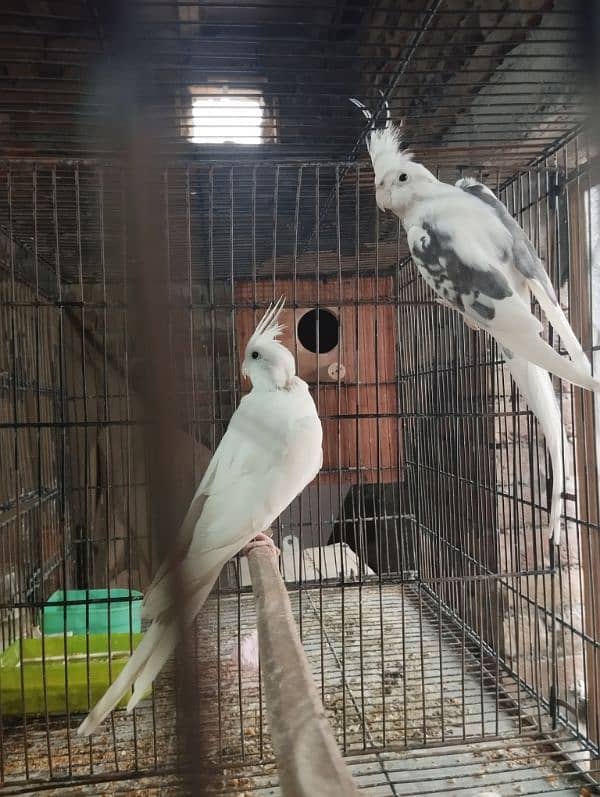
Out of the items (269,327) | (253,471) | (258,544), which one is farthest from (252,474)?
(269,327)

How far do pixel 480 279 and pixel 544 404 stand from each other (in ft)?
0.94

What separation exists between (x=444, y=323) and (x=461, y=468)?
467 millimetres

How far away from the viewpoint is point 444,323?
193 cm

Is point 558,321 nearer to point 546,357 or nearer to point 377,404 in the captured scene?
point 546,357

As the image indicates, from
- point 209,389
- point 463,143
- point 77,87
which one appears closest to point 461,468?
point 463,143

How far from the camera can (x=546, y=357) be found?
1049mm

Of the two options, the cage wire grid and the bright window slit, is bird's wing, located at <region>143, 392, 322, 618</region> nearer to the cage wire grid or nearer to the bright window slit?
the cage wire grid

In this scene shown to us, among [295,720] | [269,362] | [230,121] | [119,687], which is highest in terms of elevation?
[230,121]

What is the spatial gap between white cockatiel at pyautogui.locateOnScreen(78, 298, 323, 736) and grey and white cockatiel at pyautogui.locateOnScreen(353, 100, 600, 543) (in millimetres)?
386

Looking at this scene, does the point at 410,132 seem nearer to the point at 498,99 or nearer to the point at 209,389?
the point at 498,99

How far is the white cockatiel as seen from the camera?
3.74 ft

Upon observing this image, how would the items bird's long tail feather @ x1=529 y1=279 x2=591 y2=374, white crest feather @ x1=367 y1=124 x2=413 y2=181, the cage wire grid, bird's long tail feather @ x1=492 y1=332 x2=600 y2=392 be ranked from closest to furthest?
bird's long tail feather @ x1=492 y1=332 x2=600 y2=392
bird's long tail feather @ x1=529 y1=279 x2=591 y2=374
white crest feather @ x1=367 y1=124 x2=413 y2=181
the cage wire grid

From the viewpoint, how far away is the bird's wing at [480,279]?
3.58 feet

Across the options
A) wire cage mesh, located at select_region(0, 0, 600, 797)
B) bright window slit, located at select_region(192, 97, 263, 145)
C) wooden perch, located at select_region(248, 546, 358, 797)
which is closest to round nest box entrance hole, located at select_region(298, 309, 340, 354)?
wire cage mesh, located at select_region(0, 0, 600, 797)
